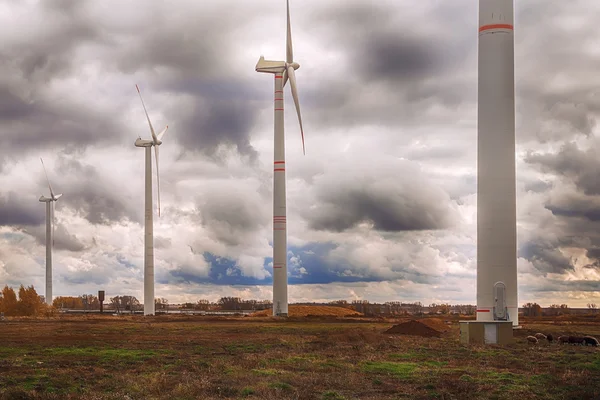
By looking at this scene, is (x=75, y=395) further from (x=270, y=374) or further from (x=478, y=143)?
(x=478, y=143)

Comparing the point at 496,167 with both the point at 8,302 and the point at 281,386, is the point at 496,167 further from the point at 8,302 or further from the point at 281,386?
the point at 8,302

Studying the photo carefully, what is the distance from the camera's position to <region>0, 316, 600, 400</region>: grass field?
2633 cm

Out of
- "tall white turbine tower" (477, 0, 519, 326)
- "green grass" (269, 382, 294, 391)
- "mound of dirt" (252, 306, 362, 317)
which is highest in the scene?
"tall white turbine tower" (477, 0, 519, 326)

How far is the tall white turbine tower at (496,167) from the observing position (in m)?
48.6

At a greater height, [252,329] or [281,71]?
[281,71]

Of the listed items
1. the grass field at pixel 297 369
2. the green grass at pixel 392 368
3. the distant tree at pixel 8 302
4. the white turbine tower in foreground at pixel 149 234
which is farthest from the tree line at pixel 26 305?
the green grass at pixel 392 368

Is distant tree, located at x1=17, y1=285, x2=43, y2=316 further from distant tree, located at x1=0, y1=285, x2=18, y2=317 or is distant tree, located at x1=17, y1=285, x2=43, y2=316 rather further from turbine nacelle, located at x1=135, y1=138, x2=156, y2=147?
turbine nacelle, located at x1=135, y1=138, x2=156, y2=147

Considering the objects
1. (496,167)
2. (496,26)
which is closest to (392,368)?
(496,167)

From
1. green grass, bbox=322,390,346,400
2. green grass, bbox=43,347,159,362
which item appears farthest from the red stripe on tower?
green grass, bbox=322,390,346,400

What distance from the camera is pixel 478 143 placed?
5000 cm

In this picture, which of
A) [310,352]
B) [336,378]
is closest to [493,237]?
[310,352]

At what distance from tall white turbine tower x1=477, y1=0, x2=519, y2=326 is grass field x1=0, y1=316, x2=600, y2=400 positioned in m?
3.85

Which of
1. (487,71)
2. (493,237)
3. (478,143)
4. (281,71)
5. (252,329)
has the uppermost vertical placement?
(281,71)

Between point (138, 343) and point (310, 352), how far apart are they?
14.8 metres
